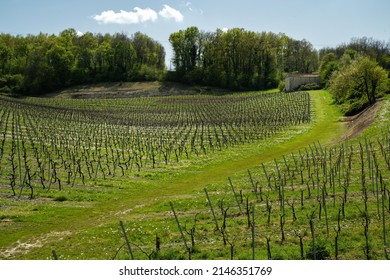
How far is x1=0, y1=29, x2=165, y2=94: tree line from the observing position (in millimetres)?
116188

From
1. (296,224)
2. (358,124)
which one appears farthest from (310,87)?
(296,224)

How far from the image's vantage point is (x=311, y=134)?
157ft

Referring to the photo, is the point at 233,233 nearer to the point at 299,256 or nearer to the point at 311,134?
the point at 299,256

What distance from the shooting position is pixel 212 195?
922 inches

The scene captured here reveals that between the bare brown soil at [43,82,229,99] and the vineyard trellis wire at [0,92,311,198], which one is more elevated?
the bare brown soil at [43,82,229,99]

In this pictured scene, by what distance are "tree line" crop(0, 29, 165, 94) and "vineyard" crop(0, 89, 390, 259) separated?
235ft

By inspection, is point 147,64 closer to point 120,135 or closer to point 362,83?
point 362,83

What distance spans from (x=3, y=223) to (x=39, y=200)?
11.7ft

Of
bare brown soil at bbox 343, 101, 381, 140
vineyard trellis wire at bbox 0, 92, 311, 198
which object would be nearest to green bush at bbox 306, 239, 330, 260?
vineyard trellis wire at bbox 0, 92, 311, 198

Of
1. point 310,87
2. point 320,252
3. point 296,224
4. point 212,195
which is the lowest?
point 212,195

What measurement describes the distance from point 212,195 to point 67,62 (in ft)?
355

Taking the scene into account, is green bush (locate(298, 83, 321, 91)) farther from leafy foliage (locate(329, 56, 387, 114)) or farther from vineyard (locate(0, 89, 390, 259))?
vineyard (locate(0, 89, 390, 259))

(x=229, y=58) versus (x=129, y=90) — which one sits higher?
(x=229, y=58)
